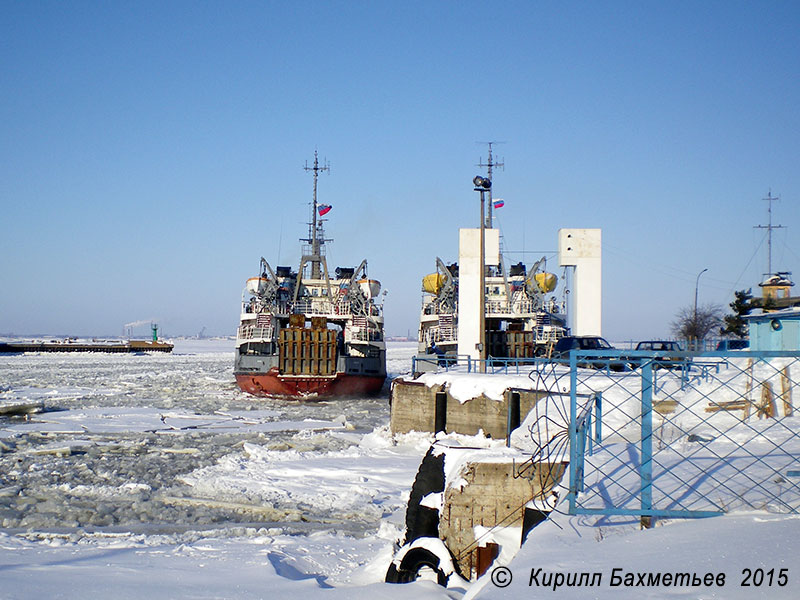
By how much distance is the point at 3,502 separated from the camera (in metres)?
10.5

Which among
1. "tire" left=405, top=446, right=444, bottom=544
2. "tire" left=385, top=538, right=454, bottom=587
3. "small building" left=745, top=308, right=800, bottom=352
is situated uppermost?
"small building" left=745, top=308, right=800, bottom=352

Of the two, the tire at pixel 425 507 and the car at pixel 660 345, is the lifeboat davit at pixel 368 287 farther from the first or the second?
the tire at pixel 425 507

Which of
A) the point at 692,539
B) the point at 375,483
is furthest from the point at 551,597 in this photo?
the point at 375,483

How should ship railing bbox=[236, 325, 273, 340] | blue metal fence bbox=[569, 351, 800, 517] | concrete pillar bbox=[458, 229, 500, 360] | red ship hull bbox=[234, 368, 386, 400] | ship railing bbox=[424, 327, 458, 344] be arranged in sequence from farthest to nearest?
ship railing bbox=[236, 325, 273, 340], ship railing bbox=[424, 327, 458, 344], red ship hull bbox=[234, 368, 386, 400], concrete pillar bbox=[458, 229, 500, 360], blue metal fence bbox=[569, 351, 800, 517]

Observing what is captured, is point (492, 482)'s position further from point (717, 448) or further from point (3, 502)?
point (3, 502)

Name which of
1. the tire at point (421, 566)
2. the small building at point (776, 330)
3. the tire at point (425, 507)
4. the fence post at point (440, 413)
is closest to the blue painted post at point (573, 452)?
the tire at point (421, 566)

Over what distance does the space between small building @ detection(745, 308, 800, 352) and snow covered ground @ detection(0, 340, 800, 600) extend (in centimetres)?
1009

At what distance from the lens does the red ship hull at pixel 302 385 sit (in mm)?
30625

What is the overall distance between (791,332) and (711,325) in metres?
29.8

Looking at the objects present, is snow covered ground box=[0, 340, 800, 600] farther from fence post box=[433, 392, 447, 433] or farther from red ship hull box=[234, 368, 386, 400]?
red ship hull box=[234, 368, 386, 400]

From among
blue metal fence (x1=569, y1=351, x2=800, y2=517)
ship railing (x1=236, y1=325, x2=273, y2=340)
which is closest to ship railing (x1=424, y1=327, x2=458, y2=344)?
ship railing (x1=236, y1=325, x2=273, y2=340)

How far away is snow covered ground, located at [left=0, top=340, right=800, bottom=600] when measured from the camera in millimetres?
4605

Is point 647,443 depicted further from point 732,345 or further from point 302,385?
point 732,345

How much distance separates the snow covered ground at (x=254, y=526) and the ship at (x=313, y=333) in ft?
30.5
